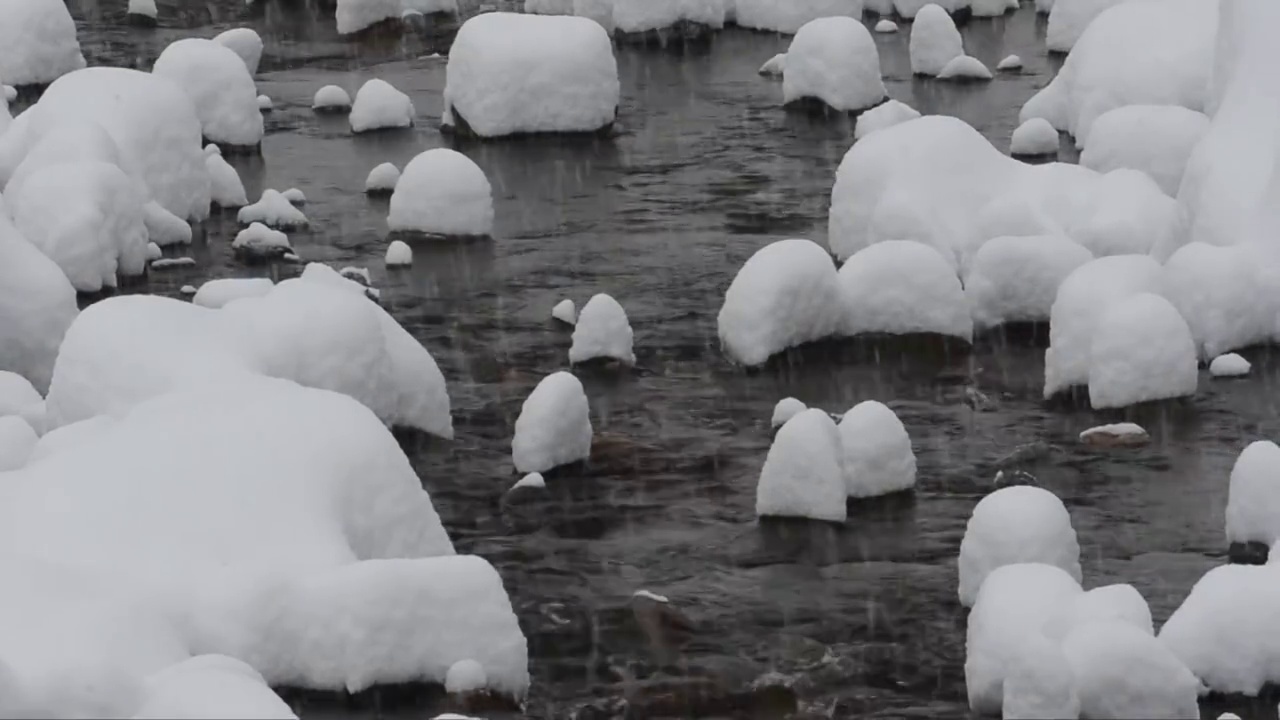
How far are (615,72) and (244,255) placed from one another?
5.81 m

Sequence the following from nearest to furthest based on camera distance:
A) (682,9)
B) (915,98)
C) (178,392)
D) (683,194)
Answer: (178,392), (683,194), (915,98), (682,9)

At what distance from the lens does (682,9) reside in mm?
28484

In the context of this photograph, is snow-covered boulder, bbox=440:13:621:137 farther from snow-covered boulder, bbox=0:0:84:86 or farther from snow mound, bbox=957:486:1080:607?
snow mound, bbox=957:486:1080:607

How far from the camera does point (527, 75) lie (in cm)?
2355

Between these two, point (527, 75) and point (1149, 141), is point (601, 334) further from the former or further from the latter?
point (527, 75)

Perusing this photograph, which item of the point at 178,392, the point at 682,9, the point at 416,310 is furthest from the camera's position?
the point at 682,9

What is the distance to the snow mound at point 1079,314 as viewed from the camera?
16.1m

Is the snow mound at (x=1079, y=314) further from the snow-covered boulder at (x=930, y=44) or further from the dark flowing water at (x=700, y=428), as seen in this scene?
the snow-covered boulder at (x=930, y=44)

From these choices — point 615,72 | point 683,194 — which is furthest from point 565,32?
point 683,194

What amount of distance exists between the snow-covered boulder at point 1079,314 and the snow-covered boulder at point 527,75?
8.41 meters

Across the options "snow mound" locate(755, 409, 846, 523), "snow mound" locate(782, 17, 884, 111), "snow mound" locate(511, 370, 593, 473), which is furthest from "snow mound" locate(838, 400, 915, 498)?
"snow mound" locate(782, 17, 884, 111)

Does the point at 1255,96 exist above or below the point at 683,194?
above

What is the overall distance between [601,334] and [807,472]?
135 inches

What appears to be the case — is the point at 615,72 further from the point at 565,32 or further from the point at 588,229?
the point at 588,229
